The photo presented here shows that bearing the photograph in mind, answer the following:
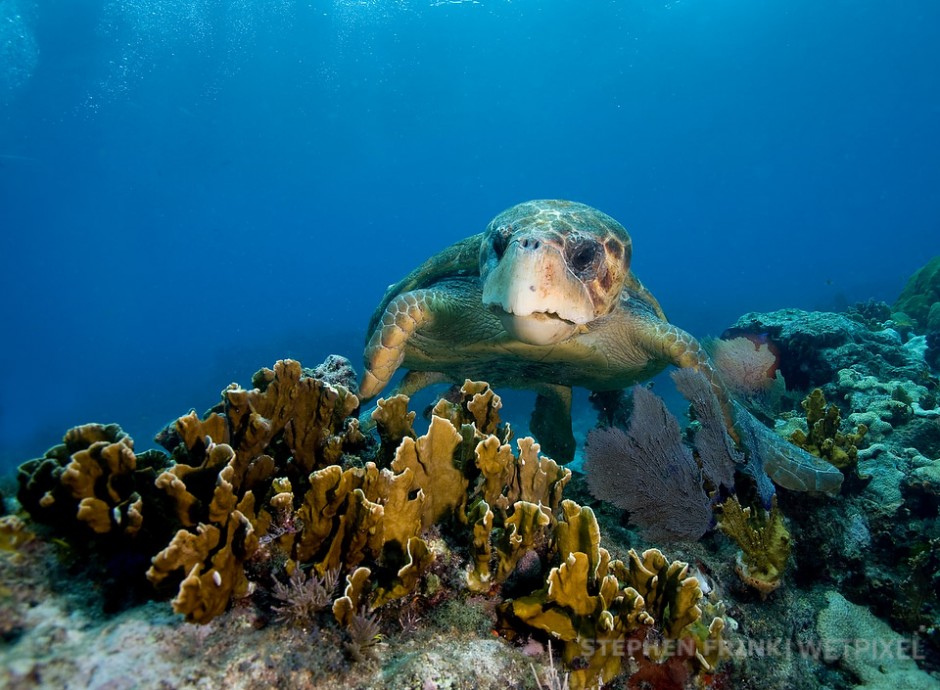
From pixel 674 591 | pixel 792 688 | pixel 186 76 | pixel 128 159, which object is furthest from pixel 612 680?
pixel 128 159

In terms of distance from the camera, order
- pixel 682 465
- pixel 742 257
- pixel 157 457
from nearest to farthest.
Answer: pixel 157 457
pixel 682 465
pixel 742 257

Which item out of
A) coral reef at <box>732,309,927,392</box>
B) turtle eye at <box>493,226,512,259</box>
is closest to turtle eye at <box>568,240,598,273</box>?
turtle eye at <box>493,226,512,259</box>

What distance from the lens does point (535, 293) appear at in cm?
291

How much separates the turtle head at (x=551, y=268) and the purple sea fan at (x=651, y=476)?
82cm

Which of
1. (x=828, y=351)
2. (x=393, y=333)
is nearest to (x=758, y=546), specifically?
(x=393, y=333)

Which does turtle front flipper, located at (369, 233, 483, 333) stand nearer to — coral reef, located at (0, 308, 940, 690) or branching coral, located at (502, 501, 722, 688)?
coral reef, located at (0, 308, 940, 690)

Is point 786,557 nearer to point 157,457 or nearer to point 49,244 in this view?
point 157,457

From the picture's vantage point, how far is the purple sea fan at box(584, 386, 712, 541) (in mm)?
2637

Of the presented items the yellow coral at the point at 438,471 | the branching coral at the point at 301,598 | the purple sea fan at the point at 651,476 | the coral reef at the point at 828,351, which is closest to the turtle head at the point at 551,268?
the purple sea fan at the point at 651,476

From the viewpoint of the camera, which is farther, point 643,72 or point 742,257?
point 742,257

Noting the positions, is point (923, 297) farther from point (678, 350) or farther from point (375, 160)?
point (375, 160)

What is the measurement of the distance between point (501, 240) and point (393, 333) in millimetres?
1268

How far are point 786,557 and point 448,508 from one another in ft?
6.46

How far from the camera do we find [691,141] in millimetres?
93500
